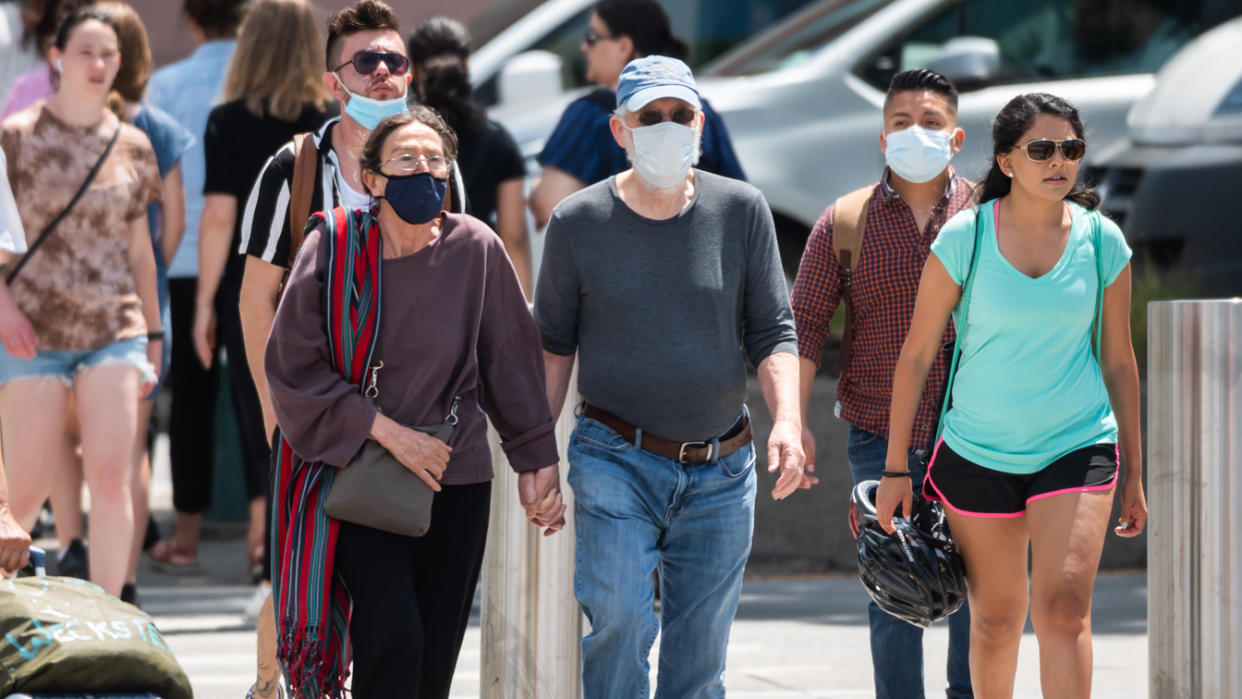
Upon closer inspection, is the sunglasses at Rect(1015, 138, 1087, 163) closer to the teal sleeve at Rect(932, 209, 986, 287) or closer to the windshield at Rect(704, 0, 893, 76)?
the teal sleeve at Rect(932, 209, 986, 287)

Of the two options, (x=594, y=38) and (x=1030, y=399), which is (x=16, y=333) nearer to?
(x=594, y=38)

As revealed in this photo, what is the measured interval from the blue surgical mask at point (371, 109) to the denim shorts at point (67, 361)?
1874 millimetres

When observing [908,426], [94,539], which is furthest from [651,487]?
[94,539]

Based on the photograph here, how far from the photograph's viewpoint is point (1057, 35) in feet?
34.2

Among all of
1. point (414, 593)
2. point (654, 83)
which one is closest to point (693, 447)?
point (414, 593)

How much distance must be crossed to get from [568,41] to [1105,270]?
6103mm

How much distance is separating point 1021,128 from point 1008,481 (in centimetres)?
89

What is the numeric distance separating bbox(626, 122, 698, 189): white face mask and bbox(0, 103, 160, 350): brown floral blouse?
2.52m

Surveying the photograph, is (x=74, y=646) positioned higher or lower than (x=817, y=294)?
lower

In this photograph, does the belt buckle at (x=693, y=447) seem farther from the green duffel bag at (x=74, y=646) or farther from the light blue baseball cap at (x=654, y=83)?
the green duffel bag at (x=74, y=646)

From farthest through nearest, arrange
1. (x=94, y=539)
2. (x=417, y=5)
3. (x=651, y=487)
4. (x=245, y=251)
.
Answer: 1. (x=417, y=5)
2. (x=94, y=539)
3. (x=245, y=251)
4. (x=651, y=487)

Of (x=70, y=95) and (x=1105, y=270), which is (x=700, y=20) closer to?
(x=70, y=95)

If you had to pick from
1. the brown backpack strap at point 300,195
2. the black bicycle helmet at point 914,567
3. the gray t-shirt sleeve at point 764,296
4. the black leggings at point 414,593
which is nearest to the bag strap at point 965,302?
the black bicycle helmet at point 914,567

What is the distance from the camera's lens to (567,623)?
5090 mm
